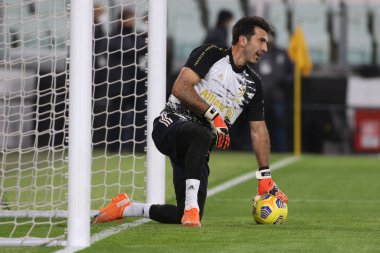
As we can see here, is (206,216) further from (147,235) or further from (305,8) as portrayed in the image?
(305,8)

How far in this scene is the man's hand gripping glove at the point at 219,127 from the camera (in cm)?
764

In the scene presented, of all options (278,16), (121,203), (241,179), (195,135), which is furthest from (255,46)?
(278,16)

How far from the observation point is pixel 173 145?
805 centimetres

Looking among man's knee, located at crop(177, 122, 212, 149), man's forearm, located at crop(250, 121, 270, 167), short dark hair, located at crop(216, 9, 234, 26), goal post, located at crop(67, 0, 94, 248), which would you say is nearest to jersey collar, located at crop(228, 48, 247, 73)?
man's forearm, located at crop(250, 121, 270, 167)

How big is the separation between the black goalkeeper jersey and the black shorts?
0.10 meters

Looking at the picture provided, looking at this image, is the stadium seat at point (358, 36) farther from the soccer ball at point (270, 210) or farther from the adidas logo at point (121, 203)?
the adidas logo at point (121, 203)

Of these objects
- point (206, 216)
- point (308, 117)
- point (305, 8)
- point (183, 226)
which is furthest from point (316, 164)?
point (183, 226)

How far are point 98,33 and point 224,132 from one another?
350 centimetres

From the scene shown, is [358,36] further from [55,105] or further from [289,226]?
[289,226]

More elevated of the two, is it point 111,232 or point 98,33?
point 98,33

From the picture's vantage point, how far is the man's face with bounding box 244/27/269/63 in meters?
8.17

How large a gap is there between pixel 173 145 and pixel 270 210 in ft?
2.65

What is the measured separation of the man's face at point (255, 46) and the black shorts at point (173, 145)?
2.10 feet

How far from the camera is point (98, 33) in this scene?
35.8ft
